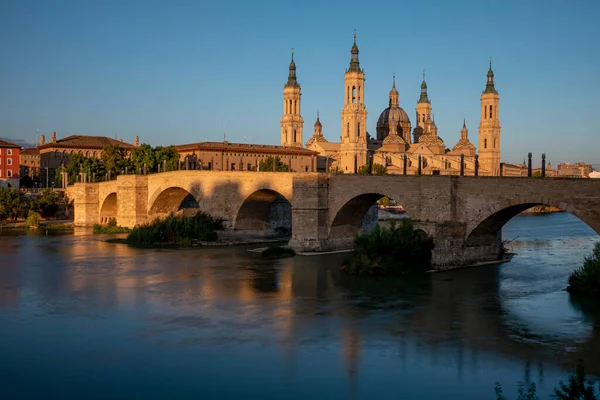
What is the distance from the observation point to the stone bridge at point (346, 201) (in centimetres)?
2367

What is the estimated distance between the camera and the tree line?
62125 mm

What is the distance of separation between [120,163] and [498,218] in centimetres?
4595

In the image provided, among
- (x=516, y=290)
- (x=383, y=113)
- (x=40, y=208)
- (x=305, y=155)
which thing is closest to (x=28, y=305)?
(x=516, y=290)

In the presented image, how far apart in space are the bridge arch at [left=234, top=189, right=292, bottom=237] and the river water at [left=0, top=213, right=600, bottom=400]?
948 cm

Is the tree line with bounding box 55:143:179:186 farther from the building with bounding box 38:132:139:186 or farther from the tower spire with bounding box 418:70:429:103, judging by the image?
the tower spire with bounding box 418:70:429:103

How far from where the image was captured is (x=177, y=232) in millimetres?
37219

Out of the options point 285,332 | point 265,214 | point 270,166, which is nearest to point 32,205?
point 265,214

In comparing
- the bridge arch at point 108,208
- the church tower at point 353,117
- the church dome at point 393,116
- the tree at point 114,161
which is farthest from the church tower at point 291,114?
the bridge arch at point 108,208

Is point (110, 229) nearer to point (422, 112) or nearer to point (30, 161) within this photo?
point (30, 161)

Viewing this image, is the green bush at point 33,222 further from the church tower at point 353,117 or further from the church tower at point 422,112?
the church tower at point 422,112

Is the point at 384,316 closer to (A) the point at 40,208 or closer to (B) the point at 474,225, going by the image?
(B) the point at 474,225

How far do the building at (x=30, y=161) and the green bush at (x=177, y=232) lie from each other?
5031cm

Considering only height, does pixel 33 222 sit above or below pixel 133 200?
below

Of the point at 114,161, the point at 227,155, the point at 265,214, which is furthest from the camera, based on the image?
the point at 227,155
